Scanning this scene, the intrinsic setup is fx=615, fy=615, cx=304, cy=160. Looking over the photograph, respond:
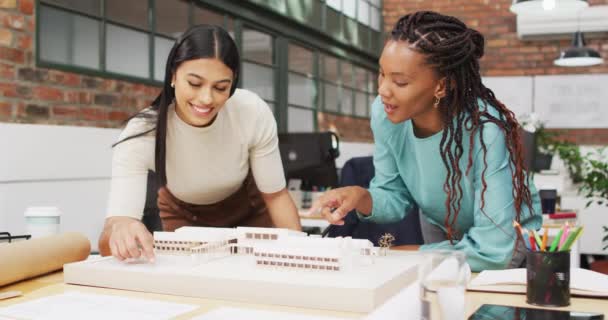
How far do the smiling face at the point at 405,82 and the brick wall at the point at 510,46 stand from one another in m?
6.62

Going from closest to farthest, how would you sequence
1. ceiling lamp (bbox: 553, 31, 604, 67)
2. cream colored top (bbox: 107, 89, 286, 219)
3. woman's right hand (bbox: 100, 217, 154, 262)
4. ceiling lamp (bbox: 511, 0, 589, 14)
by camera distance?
woman's right hand (bbox: 100, 217, 154, 262), cream colored top (bbox: 107, 89, 286, 219), ceiling lamp (bbox: 511, 0, 589, 14), ceiling lamp (bbox: 553, 31, 604, 67)

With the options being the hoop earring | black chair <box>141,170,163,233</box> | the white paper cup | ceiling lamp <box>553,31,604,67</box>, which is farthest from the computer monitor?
ceiling lamp <box>553,31,604,67</box>

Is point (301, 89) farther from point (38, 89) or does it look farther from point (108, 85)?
point (38, 89)

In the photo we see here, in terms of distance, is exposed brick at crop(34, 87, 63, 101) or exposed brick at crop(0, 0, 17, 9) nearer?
exposed brick at crop(0, 0, 17, 9)

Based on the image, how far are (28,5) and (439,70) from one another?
241 centimetres

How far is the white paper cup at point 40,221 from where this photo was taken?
4.83ft

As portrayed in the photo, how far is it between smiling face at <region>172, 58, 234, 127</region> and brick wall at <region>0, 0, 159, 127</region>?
168 centimetres

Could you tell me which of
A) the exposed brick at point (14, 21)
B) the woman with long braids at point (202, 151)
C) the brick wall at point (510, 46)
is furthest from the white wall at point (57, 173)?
the brick wall at point (510, 46)

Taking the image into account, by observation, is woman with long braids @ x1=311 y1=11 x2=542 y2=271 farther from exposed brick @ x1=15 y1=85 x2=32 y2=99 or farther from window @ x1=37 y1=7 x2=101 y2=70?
window @ x1=37 y1=7 x2=101 y2=70

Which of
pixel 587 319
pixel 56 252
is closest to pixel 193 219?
pixel 56 252

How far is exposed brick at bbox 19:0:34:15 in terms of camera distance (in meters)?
3.00

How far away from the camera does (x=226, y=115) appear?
5.93ft

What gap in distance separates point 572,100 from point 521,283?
7.02m

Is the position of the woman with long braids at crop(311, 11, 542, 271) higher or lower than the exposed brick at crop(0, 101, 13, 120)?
lower
